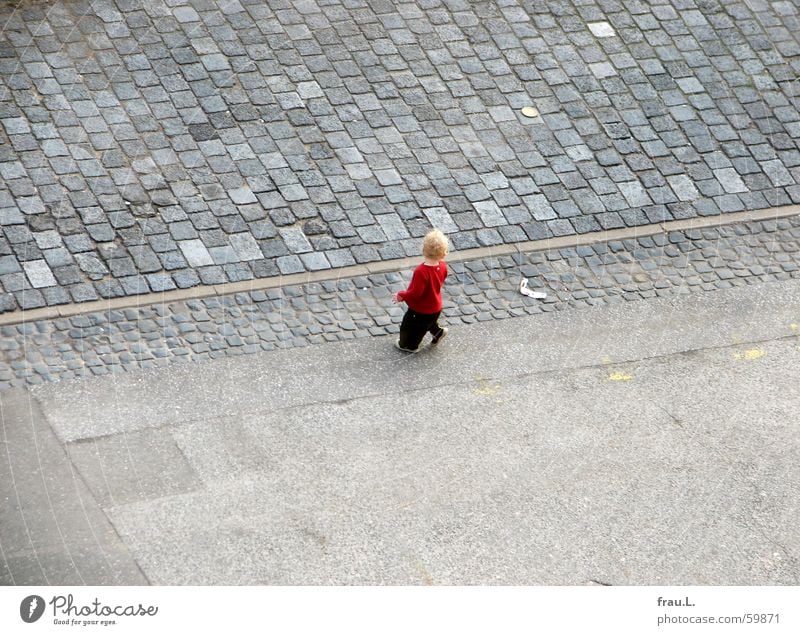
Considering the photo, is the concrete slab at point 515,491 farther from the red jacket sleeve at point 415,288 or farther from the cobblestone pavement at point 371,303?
the cobblestone pavement at point 371,303

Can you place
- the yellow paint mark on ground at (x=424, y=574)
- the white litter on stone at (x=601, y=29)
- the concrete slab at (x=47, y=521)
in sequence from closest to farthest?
the concrete slab at (x=47, y=521)
the yellow paint mark on ground at (x=424, y=574)
the white litter on stone at (x=601, y=29)

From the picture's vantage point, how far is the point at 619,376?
30.2ft

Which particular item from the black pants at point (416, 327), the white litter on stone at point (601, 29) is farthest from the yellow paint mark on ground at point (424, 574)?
the white litter on stone at point (601, 29)

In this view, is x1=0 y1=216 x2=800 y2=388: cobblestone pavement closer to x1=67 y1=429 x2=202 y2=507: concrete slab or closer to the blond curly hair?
x1=67 y1=429 x2=202 y2=507: concrete slab

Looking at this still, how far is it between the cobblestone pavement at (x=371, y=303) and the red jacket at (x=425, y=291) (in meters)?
0.62

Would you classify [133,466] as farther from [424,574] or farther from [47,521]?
[424,574]

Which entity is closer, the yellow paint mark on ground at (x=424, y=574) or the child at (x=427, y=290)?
the yellow paint mark on ground at (x=424, y=574)

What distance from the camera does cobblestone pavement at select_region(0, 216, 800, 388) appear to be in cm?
893

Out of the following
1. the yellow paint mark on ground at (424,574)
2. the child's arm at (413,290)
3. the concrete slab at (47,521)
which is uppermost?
the child's arm at (413,290)

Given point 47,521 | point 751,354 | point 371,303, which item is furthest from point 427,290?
point 47,521

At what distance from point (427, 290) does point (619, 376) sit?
1678mm

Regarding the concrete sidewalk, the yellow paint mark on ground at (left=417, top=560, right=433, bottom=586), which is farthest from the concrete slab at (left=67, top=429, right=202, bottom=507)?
the yellow paint mark on ground at (left=417, top=560, right=433, bottom=586)

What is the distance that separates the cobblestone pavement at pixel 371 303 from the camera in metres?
8.93

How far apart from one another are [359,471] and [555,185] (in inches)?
156
